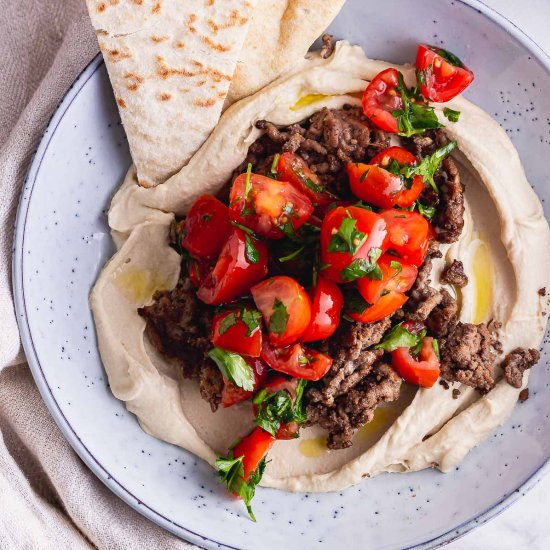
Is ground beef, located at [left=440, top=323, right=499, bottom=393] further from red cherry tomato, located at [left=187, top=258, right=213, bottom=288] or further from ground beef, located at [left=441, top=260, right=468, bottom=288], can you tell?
red cherry tomato, located at [left=187, top=258, right=213, bottom=288]

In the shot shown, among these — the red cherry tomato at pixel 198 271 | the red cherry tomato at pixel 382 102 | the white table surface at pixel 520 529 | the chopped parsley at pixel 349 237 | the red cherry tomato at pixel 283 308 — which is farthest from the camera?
the white table surface at pixel 520 529

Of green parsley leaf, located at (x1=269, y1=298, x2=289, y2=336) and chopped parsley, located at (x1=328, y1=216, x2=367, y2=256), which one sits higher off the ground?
chopped parsley, located at (x1=328, y1=216, x2=367, y2=256)

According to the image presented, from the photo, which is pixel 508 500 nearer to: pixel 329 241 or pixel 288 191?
pixel 329 241

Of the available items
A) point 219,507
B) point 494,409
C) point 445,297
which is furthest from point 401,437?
point 219,507

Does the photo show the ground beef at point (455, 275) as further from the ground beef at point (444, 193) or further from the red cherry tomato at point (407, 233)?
the red cherry tomato at point (407, 233)

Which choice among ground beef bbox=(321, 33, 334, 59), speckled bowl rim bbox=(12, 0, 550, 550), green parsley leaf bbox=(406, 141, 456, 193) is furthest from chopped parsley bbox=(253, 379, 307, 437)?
ground beef bbox=(321, 33, 334, 59)

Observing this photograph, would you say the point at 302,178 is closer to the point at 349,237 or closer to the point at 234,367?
the point at 349,237

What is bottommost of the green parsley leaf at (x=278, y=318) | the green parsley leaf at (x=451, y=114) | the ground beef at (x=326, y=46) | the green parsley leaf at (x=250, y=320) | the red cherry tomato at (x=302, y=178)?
the green parsley leaf at (x=250, y=320)

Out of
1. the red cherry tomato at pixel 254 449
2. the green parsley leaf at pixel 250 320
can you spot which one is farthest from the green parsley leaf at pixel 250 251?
the red cherry tomato at pixel 254 449
